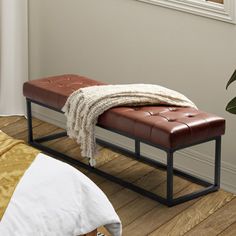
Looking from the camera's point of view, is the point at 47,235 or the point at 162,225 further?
the point at 162,225

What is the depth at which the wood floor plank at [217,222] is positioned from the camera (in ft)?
12.6

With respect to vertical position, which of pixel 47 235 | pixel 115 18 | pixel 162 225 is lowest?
pixel 162 225

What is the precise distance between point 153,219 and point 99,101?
675 millimetres

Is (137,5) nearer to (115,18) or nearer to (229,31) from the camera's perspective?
(115,18)

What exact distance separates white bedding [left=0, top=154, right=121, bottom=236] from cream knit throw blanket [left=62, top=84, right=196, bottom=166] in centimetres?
98

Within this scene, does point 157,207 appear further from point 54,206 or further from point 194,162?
point 54,206

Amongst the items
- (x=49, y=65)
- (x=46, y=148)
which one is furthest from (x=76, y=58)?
(x=46, y=148)

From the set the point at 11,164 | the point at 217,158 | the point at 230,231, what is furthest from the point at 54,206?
the point at 217,158

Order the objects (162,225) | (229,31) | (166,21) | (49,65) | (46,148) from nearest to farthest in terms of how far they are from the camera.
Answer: (162,225) < (229,31) < (166,21) < (46,148) < (49,65)

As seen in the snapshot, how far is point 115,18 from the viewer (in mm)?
4730

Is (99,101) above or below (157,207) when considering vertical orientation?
above

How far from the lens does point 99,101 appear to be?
4.19 meters

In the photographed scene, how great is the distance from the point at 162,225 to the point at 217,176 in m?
0.48

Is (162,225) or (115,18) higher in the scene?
(115,18)
